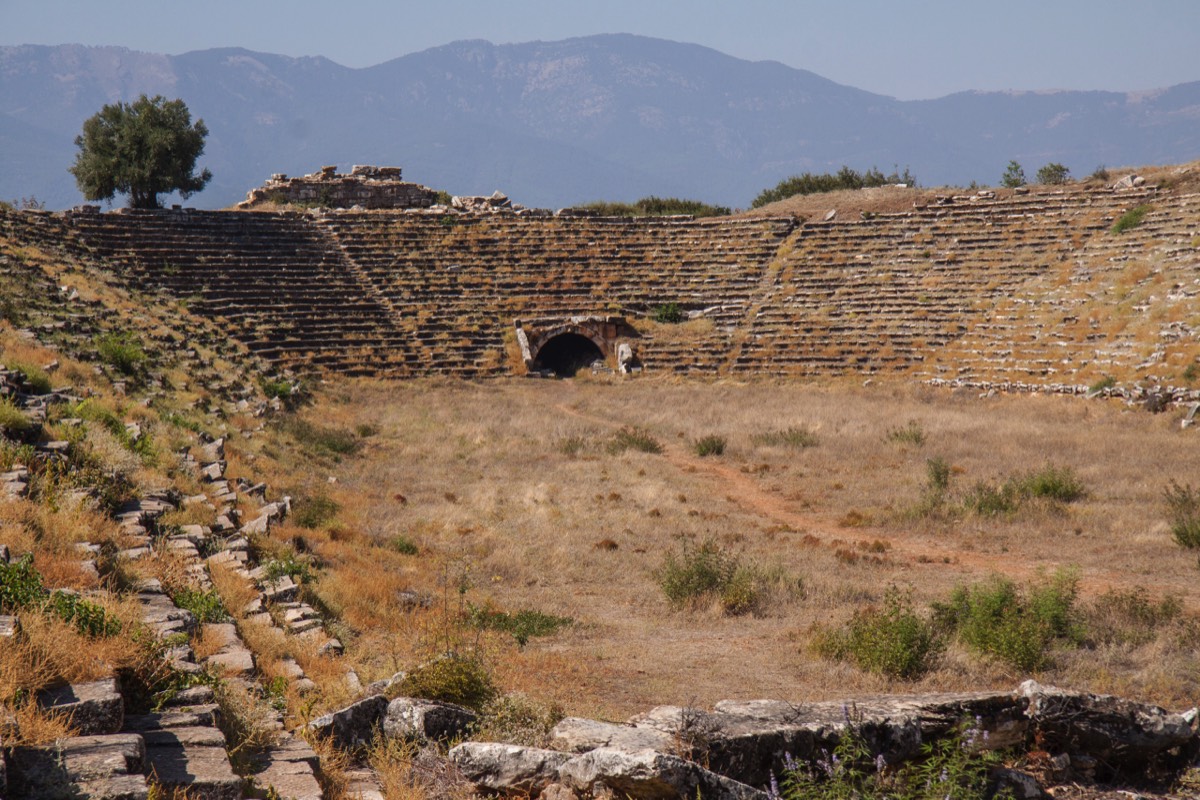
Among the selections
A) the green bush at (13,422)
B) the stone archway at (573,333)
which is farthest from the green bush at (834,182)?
the green bush at (13,422)

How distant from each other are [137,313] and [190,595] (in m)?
23.1

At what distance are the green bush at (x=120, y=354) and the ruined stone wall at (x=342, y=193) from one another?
24.7m

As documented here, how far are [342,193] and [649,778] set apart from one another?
1821 inches

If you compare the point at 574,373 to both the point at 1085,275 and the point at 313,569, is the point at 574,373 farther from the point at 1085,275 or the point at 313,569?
the point at 313,569

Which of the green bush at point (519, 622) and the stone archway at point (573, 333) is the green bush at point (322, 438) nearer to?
the green bush at point (519, 622)

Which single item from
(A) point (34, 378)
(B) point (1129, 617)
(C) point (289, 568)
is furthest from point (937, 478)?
(A) point (34, 378)

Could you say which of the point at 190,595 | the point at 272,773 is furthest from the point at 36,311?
the point at 272,773

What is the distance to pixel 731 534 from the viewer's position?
601 inches

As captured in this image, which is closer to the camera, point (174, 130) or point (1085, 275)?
point (1085, 275)

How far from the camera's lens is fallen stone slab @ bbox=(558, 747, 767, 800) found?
5.26 metres

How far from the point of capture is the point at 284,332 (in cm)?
3491

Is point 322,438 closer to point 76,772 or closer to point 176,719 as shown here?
point 176,719

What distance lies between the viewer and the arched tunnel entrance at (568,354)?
124ft

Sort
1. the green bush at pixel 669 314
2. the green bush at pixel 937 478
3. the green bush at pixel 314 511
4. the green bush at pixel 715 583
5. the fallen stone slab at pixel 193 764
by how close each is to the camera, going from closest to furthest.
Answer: the fallen stone slab at pixel 193 764, the green bush at pixel 715 583, the green bush at pixel 314 511, the green bush at pixel 937 478, the green bush at pixel 669 314
